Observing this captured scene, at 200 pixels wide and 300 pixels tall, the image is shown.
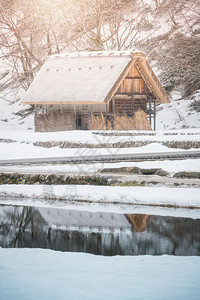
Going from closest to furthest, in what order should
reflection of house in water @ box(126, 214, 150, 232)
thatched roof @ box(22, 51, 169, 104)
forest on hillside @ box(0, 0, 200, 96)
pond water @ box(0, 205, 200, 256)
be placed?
1. pond water @ box(0, 205, 200, 256)
2. reflection of house in water @ box(126, 214, 150, 232)
3. thatched roof @ box(22, 51, 169, 104)
4. forest on hillside @ box(0, 0, 200, 96)

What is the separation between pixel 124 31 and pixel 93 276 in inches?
1926

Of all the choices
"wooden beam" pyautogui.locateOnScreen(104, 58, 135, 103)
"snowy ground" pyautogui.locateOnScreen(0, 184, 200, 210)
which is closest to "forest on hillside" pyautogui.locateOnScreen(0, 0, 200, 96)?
"wooden beam" pyautogui.locateOnScreen(104, 58, 135, 103)

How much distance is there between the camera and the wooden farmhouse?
122 ft

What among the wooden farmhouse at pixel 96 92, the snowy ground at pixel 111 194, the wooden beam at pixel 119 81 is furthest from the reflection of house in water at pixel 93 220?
the wooden farmhouse at pixel 96 92

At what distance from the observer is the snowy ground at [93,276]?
840 cm

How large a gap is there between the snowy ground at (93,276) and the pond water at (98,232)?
85cm

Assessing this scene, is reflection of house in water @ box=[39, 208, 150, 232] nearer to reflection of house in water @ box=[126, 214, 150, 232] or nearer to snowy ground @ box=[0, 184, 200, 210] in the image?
reflection of house in water @ box=[126, 214, 150, 232]

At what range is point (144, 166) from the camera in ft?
74.0

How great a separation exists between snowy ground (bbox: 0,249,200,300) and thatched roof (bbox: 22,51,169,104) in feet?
82.5

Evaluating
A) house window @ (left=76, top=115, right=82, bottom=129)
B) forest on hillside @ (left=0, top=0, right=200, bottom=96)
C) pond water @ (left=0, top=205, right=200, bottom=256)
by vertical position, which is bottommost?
pond water @ (left=0, top=205, right=200, bottom=256)

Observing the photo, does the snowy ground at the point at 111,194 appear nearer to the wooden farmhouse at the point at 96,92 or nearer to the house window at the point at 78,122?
the wooden farmhouse at the point at 96,92

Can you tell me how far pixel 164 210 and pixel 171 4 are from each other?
48390mm

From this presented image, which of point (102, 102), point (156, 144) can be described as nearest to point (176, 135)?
point (156, 144)

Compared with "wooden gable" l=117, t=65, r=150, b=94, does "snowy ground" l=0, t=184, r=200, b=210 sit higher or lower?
lower
